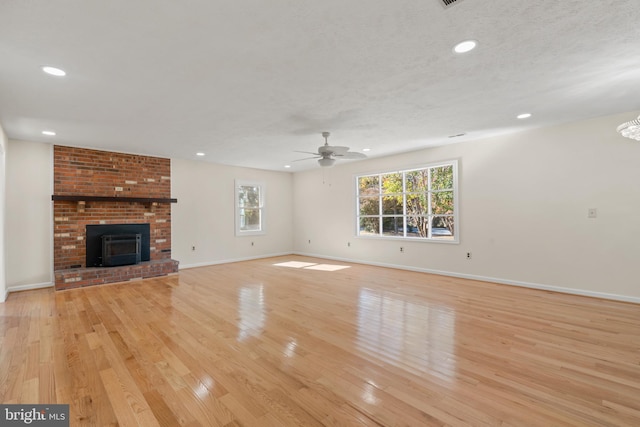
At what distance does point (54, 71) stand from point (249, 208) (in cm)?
555

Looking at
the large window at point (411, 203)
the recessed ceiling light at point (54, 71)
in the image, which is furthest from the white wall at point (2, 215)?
the large window at point (411, 203)

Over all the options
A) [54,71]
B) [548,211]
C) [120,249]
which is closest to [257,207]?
[120,249]

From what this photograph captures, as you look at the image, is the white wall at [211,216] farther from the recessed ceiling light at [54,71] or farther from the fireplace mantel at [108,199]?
the recessed ceiling light at [54,71]

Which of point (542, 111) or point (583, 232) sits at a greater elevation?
point (542, 111)

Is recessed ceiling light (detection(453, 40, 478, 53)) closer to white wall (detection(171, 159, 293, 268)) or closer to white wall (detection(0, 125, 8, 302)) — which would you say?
white wall (detection(0, 125, 8, 302))

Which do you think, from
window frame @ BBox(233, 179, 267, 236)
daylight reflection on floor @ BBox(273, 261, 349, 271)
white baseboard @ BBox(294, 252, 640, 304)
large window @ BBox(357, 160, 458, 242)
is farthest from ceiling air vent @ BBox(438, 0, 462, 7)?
window frame @ BBox(233, 179, 267, 236)

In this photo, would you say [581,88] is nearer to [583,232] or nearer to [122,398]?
[583,232]

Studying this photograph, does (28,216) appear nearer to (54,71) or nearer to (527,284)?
(54,71)

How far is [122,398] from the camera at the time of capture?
→ 6.10 feet

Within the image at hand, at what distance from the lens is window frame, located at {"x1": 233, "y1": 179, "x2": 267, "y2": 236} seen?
748 centimetres

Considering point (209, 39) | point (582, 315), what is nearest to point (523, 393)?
point (582, 315)

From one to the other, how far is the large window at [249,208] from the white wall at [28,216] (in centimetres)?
366

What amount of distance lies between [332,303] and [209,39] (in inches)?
127

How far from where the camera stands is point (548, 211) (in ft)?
14.5
